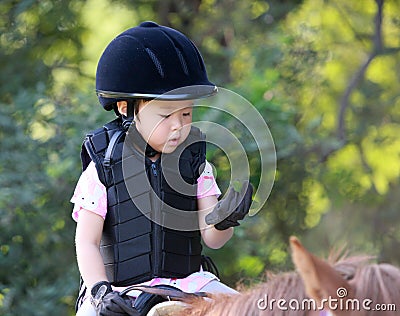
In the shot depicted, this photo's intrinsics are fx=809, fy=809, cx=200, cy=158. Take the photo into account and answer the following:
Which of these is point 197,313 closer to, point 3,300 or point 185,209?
point 185,209

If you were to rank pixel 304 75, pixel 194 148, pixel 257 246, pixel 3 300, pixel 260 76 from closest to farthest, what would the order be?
1. pixel 194 148
2. pixel 3 300
3. pixel 260 76
4. pixel 257 246
5. pixel 304 75

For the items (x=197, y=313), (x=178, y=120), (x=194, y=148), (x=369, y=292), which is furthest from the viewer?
(x=194, y=148)

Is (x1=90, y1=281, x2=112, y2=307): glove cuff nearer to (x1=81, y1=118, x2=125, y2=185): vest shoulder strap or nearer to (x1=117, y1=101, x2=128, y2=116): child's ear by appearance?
(x1=81, y1=118, x2=125, y2=185): vest shoulder strap

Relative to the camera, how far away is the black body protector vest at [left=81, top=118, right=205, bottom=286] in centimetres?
261

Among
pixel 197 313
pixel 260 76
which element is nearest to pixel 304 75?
pixel 260 76

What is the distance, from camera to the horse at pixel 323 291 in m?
1.55

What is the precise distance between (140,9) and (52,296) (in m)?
2.42

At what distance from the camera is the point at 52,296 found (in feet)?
18.0

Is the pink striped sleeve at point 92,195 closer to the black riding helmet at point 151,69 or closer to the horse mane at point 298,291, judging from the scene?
the black riding helmet at point 151,69

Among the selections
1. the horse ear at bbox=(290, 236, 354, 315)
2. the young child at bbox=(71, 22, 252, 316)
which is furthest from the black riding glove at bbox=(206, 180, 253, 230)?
the horse ear at bbox=(290, 236, 354, 315)

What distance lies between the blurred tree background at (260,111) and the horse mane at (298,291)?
330 centimetres

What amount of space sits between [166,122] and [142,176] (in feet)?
0.65

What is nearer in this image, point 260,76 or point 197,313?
point 197,313

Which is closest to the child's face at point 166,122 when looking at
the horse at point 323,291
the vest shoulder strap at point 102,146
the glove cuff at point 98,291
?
the vest shoulder strap at point 102,146
